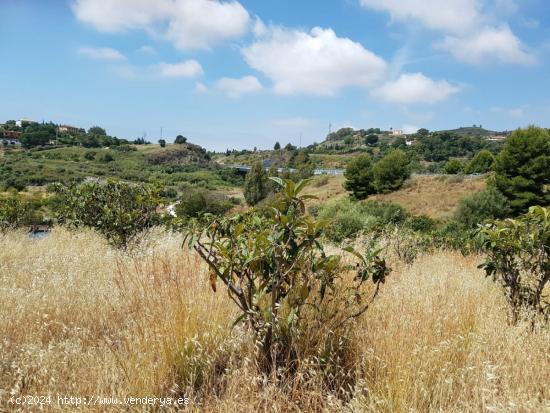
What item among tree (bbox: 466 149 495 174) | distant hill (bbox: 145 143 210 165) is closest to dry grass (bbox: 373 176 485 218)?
tree (bbox: 466 149 495 174)

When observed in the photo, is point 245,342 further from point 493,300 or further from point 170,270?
point 493,300

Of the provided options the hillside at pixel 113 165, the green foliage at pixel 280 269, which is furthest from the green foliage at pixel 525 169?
the hillside at pixel 113 165

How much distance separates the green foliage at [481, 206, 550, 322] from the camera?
304 cm

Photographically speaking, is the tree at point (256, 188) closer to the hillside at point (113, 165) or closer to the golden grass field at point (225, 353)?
the hillside at point (113, 165)

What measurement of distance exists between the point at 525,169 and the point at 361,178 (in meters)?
21.9

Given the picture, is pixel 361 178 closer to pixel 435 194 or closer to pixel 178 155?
pixel 435 194

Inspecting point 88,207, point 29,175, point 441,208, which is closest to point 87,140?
point 29,175

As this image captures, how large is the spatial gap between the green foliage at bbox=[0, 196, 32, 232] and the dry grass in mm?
33381

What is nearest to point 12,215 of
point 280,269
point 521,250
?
point 280,269

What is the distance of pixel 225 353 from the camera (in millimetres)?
2512

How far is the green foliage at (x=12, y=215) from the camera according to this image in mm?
9203

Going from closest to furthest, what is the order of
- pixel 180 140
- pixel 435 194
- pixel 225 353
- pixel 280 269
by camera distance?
pixel 280 269 < pixel 225 353 < pixel 435 194 < pixel 180 140

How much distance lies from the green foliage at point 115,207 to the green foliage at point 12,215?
9.12 feet

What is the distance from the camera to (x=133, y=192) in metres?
A: 6.79
